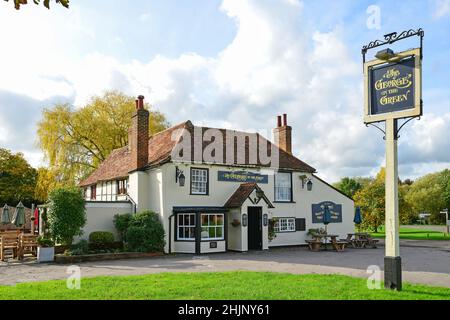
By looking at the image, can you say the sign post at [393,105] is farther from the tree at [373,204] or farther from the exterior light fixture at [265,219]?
the tree at [373,204]

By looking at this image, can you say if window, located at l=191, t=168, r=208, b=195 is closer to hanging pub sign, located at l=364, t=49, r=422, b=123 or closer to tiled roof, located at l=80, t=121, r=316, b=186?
tiled roof, located at l=80, t=121, r=316, b=186

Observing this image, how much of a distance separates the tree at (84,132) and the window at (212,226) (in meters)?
17.1

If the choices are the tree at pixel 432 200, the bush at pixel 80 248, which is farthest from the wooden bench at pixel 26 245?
the tree at pixel 432 200

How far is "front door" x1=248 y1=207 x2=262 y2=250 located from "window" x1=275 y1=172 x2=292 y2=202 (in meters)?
2.47

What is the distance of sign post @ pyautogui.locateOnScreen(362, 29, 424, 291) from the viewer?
10438 millimetres

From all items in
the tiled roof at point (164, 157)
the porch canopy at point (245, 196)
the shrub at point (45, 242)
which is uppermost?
the tiled roof at point (164, 157)

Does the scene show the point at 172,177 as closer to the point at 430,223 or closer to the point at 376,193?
the point at 376,193

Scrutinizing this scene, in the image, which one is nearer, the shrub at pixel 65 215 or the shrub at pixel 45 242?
the shrub at pixel 45 242

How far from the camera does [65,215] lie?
18.8 m

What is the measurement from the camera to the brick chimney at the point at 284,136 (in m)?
28.0

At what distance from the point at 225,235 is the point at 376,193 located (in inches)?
831

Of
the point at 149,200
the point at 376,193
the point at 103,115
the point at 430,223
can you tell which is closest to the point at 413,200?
the point at 430,223

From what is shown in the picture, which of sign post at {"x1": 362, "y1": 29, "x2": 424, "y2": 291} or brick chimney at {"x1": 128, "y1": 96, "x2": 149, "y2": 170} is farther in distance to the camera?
brick chimney at {"x1": 128, "y1": 96, "x2": 149, "y2": 170}

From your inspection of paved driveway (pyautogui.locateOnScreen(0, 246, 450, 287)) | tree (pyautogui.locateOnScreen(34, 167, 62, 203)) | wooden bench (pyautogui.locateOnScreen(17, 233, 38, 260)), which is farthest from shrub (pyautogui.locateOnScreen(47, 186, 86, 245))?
tree (pyautogui.locateOnScreen(34, 167, 62, 203))
